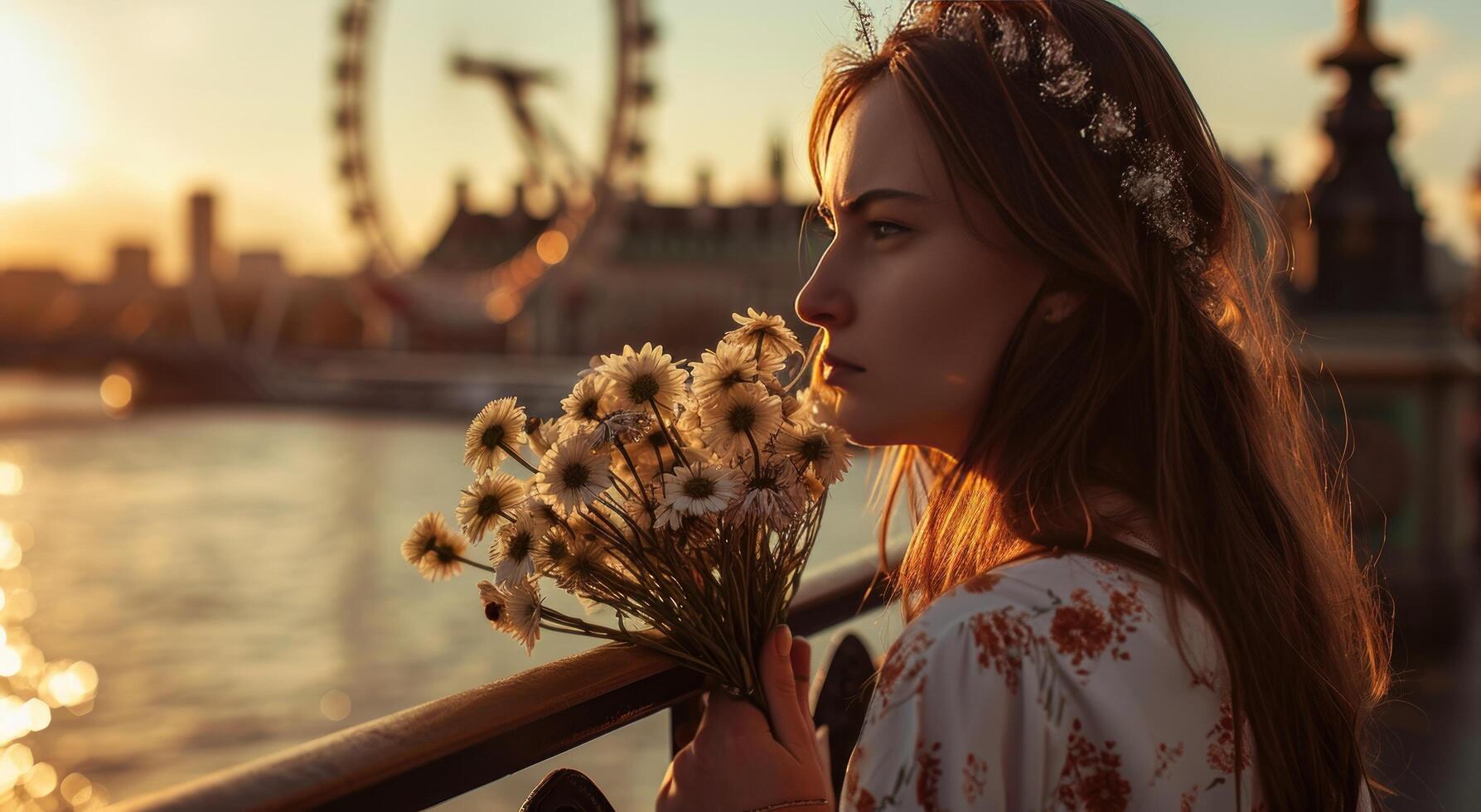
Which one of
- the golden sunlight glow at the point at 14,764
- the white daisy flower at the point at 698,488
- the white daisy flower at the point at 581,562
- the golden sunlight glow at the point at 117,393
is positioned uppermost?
the golden sunlight glow at the point at 117,393

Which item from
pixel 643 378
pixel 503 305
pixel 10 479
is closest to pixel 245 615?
pixel 643 378

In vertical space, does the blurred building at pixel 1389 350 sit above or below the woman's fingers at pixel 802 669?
above

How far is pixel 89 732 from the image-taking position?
760 centimetres

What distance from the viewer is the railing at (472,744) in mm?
780

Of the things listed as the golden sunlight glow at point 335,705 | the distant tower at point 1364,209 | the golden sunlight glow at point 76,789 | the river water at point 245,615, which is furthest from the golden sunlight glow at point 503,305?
the distant tower at point 1364,209

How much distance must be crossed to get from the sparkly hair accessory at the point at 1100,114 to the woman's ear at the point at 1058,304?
3.2 inches

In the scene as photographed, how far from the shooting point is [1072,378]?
102cm

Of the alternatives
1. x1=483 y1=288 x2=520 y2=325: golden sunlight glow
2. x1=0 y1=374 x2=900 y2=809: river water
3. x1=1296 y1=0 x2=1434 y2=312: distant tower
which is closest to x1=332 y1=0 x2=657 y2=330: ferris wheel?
x1=483 y1=288 x2=520 y2=325: golden sunlight glow

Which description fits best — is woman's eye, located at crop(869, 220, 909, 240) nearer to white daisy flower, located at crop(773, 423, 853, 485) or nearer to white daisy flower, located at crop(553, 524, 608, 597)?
white daisy flower, located at crop(773, 423, 853, 485)

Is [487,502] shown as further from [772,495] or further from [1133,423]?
[1133,423]

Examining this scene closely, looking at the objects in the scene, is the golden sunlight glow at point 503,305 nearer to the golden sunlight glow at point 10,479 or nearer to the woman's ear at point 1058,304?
the golden sunlight glow at point 10,479

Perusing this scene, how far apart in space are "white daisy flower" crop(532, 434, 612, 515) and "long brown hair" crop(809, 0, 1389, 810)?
265 millimetres

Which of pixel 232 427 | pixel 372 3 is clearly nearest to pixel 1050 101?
pixel 372 3

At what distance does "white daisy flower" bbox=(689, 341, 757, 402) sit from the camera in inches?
40.5
